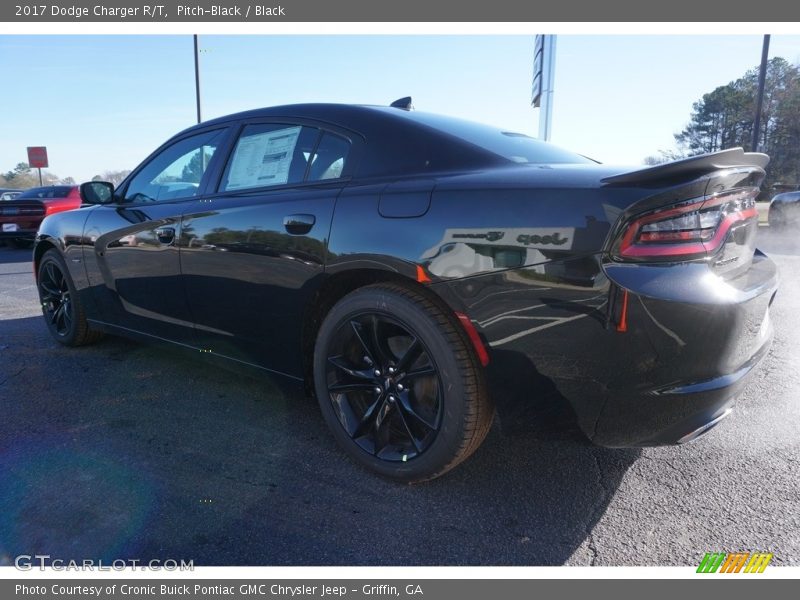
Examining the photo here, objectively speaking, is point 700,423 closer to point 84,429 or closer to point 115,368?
point 84,429

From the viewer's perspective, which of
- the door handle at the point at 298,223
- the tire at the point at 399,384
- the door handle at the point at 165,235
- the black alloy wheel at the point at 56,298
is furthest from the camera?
the black alloy wheel at the point at 56,298

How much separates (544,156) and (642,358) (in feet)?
3.96

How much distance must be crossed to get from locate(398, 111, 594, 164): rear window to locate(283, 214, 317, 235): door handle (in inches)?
26.7

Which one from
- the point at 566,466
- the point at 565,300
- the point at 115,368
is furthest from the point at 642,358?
the point at 115,368

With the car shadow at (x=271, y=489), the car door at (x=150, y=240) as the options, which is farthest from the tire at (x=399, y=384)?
the car door at (x=150, y=240)

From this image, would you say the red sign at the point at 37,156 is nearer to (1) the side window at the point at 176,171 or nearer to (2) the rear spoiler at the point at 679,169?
(1) the side window at the point at 176,171

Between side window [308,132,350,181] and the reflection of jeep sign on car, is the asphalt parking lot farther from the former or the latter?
side window [308,132,350,181]

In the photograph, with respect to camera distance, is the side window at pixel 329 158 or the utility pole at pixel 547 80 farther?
the utility pole at pixel 547 80

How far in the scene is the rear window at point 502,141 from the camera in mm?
2406

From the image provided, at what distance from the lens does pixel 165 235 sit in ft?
10.1

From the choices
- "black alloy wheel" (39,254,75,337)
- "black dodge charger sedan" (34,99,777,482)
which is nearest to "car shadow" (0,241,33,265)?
"black alloy wheel" (39,254,75,337)

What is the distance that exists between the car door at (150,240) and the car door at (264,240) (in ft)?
0.52

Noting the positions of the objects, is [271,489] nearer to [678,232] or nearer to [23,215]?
[678,232]

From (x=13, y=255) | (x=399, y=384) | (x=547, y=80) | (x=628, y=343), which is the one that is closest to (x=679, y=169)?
(x=628, y=343)
